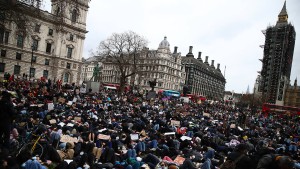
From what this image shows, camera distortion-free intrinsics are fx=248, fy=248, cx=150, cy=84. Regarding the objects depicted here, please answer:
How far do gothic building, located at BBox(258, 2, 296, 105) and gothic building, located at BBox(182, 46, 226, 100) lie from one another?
672 inches

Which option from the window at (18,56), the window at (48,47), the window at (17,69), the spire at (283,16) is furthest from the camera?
the spire at (283,16)

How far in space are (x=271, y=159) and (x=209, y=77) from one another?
4796 inches

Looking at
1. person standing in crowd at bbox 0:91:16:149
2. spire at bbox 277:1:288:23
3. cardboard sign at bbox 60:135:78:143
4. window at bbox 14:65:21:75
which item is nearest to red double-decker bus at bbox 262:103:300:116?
cardboard sign at bbox 60:135:78:143

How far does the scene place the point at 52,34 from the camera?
55.1 meters

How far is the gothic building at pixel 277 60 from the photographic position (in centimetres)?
7694

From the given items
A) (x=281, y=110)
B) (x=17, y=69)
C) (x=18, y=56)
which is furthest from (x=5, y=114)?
(x=18, y=56)

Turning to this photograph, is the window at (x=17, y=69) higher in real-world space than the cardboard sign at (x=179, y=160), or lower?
higher

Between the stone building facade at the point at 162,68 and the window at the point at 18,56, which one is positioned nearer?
the window at the point at 18,56

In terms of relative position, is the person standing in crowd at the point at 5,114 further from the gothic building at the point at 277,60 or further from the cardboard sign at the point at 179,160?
the gothic building at the point at 277,60

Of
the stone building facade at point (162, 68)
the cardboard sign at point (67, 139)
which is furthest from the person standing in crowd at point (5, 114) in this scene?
the stone building facade at point (162, 68)

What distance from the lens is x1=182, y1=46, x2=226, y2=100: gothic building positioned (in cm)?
10631

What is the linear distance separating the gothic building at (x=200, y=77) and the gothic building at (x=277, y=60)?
56.0ft

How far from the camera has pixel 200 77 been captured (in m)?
113

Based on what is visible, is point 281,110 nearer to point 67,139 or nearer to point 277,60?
point 277,60
